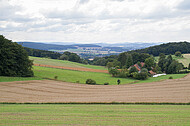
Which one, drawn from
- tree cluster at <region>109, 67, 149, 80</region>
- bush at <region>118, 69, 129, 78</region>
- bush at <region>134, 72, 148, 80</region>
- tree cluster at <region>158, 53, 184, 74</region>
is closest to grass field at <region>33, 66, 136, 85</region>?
bush at <region>134, 72, 148, 80</region>

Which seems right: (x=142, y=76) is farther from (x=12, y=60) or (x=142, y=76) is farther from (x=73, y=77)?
(x=12, y=60)

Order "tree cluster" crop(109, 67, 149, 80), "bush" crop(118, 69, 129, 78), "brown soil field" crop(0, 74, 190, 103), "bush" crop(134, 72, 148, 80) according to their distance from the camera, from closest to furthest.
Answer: "brown soil field" crop(0, 74, 190, 103), "bush" crop(134, 72, 148, 80), "tree cluster" crop(109, 67, 149, 80), "bush" crop(118, 69, 129, 78)

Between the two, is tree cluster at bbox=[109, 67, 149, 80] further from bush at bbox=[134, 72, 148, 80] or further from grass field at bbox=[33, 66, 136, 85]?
grass field at bbox=[33, 66, 136, 85]

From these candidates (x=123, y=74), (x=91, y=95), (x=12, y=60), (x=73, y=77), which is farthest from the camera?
(x=123, y=74)

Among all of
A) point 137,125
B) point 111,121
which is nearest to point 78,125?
point 111,121

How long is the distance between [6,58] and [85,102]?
3000 cm

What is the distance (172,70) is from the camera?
3263 inches

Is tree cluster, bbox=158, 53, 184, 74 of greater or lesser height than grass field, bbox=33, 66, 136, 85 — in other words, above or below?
above

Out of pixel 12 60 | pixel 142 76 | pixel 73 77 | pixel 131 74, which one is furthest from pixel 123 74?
pixel 12 60

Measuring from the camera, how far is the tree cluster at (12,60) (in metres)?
45.1

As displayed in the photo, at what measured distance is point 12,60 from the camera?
46.6 m

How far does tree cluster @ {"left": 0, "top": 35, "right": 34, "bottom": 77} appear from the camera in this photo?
4512 cm

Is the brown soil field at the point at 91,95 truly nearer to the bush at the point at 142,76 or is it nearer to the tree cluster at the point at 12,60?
the tree cluster at the point at 12,60

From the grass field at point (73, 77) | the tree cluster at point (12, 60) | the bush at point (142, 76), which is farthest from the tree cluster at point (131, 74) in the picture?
the tree cluster at point (12, 60)
